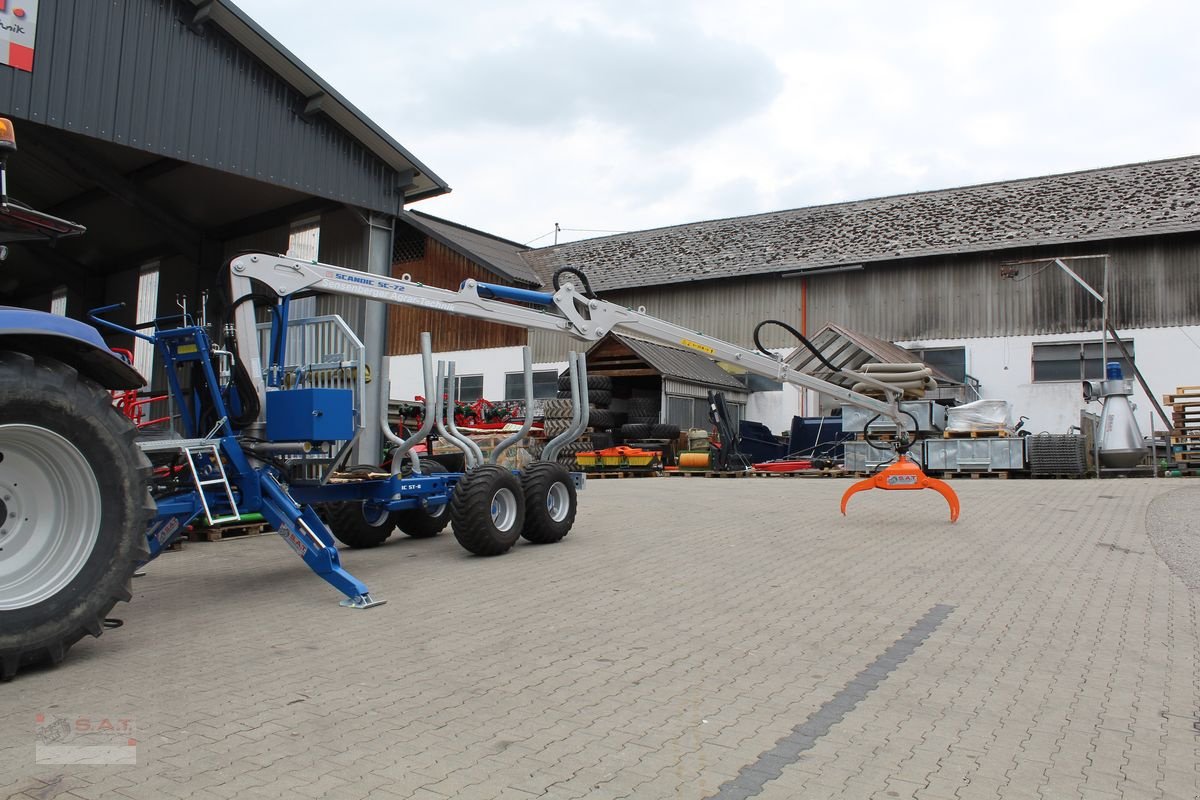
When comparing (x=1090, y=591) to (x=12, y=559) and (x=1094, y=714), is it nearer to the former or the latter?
(x=1094, y=714)

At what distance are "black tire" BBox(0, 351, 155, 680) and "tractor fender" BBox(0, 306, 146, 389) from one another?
0.13 metres

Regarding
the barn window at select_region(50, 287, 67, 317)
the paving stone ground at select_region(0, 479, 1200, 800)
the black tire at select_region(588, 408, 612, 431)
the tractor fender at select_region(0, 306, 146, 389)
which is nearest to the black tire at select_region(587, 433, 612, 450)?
the black tire at select_region(588, 408, 612, 431)

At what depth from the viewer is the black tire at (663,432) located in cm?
2473

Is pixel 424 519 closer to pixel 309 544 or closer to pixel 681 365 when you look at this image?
pixel 309 544

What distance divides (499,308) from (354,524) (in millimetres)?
2815

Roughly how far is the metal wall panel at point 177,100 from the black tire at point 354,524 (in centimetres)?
494

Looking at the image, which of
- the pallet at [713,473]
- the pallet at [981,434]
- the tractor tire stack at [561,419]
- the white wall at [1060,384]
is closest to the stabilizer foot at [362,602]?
the pallet at [981,434]

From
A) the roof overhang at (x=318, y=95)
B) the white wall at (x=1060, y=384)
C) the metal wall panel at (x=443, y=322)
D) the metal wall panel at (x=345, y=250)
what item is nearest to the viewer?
the roof overhang at (x=318, y=95)

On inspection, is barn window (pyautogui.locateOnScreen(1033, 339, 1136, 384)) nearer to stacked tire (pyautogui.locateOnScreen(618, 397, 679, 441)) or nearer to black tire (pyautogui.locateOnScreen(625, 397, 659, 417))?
stacked tire (pyautogui.locateOnScreen(618, 397, 679, 441))

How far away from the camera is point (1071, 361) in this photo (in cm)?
2398

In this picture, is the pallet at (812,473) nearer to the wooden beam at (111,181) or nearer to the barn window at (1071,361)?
the barn window at (1071,361)

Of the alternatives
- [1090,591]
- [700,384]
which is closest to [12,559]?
[1090,591]

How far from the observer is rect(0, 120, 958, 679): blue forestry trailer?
4496mm

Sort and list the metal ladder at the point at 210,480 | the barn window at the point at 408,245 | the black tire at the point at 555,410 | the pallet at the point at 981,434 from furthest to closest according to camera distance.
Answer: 1. the barn window at the point at 408,245
2. the black tire at the point at 555,410
3. the pallet at the point at 981,434
4. the metal ladder at the point at 210,480
